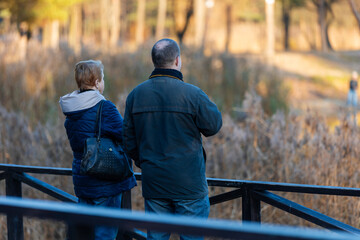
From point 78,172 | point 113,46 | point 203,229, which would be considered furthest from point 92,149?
point 113,46

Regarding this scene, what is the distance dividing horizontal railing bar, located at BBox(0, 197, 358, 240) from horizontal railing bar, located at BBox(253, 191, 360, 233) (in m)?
1.53

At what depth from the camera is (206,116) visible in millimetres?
2592

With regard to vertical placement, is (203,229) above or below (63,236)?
above

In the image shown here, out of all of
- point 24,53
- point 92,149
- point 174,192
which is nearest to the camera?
point 174,192

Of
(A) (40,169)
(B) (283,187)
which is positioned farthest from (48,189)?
(B) (283,187)

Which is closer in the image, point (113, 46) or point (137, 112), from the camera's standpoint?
point (137, 112)

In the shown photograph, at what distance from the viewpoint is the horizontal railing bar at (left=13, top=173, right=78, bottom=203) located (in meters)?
3.45

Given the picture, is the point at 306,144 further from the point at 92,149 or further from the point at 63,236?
the point at 92,149

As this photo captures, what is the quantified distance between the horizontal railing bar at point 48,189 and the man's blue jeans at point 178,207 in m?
0.86

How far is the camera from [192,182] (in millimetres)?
2621

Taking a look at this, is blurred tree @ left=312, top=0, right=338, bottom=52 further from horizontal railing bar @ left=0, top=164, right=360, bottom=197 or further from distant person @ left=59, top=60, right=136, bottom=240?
distant person @ left=59, top=60, right=136, bottom=240

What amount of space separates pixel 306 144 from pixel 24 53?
19.5ft

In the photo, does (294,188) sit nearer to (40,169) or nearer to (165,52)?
(165,52)

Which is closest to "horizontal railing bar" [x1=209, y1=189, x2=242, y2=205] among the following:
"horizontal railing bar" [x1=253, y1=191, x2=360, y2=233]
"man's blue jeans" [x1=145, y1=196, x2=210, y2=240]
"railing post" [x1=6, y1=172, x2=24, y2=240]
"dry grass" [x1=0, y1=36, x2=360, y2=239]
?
"horizontal railing bar" [x1=253, y1=191, x2=360, y2=233]
